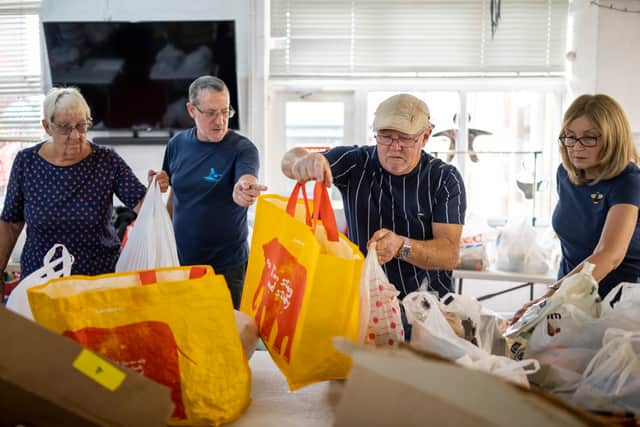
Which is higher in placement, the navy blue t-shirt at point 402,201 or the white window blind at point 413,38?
the white window blind at point 413,38

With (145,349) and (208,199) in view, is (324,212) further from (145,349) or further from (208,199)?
(208,199)

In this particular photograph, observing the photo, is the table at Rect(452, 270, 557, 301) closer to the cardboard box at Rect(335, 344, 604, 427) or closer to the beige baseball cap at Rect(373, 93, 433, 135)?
the beige baseball cap at Rect(373, 93, 433, 135)

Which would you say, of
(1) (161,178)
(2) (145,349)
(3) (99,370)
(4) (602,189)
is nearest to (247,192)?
(1) (161,178)

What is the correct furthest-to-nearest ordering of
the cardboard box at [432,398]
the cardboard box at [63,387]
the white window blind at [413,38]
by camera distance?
the white window blind at [413,38], the cardboard box at [63,387], the cardboard box at [432,398]

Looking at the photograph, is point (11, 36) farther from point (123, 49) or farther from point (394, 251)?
point (394, 251)

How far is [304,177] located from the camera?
1.36 metres

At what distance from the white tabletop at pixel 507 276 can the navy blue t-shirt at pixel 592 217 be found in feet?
3.94

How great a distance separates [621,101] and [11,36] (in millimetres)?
4428

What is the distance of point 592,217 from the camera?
182 cm

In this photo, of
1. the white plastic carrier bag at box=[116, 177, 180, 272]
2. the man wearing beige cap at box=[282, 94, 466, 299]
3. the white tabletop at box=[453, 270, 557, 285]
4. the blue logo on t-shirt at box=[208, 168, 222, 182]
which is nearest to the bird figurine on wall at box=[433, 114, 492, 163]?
the white tabletop at box=[453, 270, 557, 285]

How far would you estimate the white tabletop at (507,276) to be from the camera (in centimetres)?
310

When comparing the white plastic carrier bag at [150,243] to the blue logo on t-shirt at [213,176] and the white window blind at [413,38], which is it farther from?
the white window blind at [413,38]

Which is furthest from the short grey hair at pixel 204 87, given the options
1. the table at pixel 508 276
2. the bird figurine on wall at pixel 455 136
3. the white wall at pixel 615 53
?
the white wall at pixel 615 53

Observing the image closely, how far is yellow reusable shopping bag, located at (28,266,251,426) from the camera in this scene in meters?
0.99
